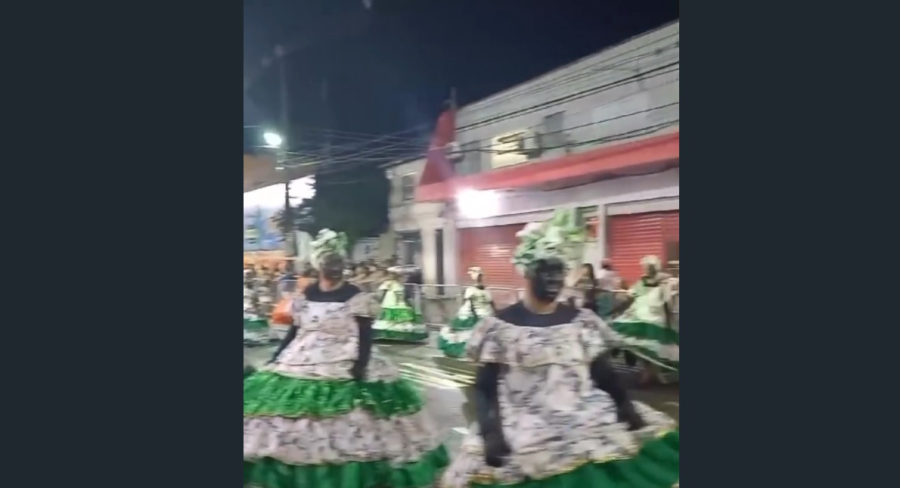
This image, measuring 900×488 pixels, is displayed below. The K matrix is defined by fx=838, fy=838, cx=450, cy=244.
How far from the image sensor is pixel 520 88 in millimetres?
2824

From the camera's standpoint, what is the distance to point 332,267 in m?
2.81

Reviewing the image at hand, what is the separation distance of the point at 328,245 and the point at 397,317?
1.10 ft

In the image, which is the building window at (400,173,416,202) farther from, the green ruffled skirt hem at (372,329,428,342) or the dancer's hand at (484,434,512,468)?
the dancer's hand at (484,434,512,468)

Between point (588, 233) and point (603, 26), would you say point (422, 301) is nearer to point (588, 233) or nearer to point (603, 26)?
point (588, 233)

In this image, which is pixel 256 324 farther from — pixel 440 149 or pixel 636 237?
pixel 636 237

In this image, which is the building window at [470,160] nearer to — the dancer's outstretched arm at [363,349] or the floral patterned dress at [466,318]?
the floral patterned dress at [466,318]

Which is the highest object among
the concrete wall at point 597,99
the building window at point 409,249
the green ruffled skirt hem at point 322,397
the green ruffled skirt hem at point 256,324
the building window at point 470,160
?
the concrete wall at point 597,99

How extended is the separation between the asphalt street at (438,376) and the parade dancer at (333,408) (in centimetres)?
3

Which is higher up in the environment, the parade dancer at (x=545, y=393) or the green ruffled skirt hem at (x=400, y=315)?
the green ruffled skirt hem at (x=400, y=315)

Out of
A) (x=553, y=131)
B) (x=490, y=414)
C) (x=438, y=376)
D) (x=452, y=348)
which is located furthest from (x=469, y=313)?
(x=553, y=131)

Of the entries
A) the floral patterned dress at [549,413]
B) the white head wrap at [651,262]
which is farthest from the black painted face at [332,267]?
the white head wrap at [651,262]

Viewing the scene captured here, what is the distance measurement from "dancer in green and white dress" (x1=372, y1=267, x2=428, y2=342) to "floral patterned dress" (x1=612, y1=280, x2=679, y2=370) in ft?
2.17

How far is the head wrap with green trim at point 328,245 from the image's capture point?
2.81 meters

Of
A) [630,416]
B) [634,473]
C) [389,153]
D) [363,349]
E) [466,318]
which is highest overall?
[389,153]
